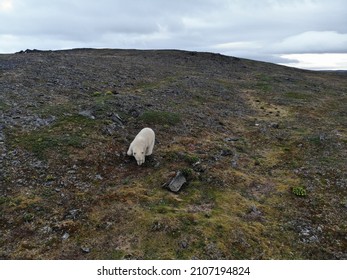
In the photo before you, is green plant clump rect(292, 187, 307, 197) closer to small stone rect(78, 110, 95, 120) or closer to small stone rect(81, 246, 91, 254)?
small stone rect(81, 246, 91, 254)

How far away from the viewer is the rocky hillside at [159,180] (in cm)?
1262

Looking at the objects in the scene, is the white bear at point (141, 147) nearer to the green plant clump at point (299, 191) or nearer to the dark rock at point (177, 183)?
the dark rock at point (177, 183)

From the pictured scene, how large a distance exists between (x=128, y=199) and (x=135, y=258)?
4.01m

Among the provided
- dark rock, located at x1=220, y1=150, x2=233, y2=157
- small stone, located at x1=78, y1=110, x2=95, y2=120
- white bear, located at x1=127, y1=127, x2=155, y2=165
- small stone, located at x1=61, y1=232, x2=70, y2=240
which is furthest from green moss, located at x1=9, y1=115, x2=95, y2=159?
dark rock, located at x1=220, y1=150, x2=233, y2=157

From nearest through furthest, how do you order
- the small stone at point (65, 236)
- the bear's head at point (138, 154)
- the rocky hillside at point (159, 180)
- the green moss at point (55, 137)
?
1. the small stone at point (65, 236)
2. the rocky hillside at point (159, 180)
3. the bear's head at point (138, 154)
4. the green moss at point (55, 137)

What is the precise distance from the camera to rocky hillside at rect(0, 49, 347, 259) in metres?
12.6

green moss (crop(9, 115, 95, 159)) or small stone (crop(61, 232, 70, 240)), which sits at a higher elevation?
green moss (crop(9, 115, 95, 159))

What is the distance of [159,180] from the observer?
17312 millimetres

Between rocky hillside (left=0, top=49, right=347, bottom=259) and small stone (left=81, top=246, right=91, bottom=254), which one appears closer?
small stone (left=81, top=246, right=91, bottom=254)

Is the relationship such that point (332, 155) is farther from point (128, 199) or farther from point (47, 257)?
point (47, 257)

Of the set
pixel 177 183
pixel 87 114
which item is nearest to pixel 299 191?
pixel 177 183

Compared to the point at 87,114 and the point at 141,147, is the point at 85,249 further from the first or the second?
the point at 87,114

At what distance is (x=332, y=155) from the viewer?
23297mm

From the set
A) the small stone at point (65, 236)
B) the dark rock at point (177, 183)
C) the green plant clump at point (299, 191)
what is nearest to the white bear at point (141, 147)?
the dark rock at point (177, 183)
